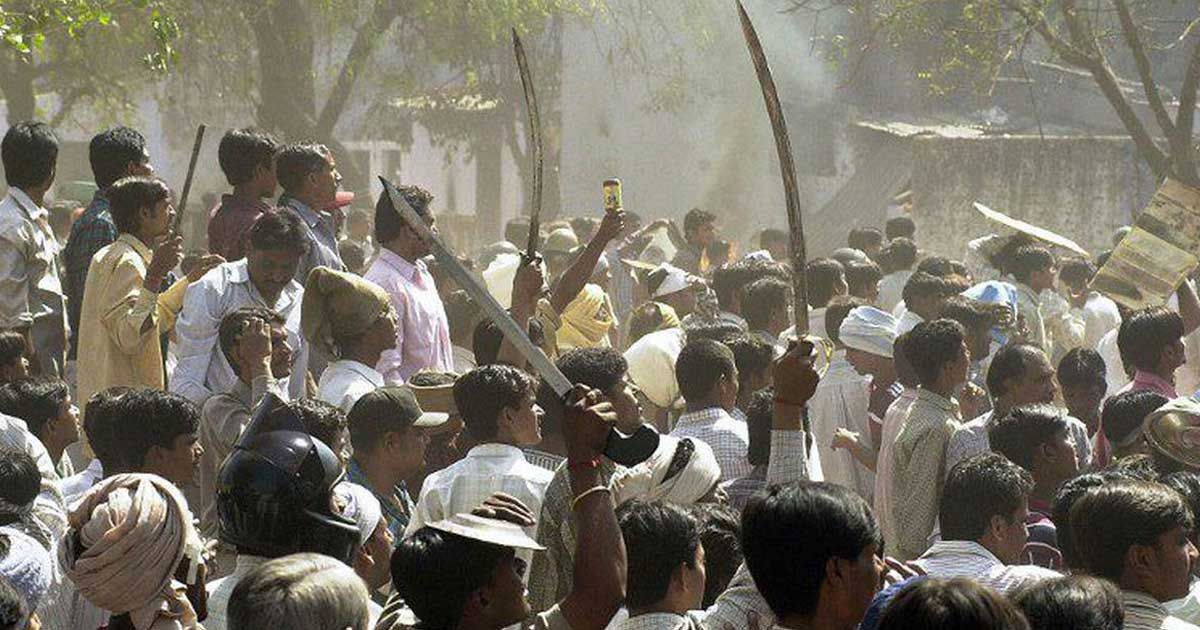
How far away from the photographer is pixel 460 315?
32.8 ft

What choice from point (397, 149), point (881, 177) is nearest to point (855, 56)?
point (881, 177)

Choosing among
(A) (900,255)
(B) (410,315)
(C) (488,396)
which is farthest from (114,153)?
(A) (900,255)

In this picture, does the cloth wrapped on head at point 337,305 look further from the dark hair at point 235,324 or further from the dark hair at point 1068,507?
the dark hair at point 1068,507

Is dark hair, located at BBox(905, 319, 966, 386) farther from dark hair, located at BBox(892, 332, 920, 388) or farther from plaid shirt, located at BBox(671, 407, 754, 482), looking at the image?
plaid shirt, located at BBox(671, 407, 754, 482)

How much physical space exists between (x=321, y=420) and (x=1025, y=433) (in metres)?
2.58

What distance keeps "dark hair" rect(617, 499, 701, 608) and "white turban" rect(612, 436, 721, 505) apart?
94cm

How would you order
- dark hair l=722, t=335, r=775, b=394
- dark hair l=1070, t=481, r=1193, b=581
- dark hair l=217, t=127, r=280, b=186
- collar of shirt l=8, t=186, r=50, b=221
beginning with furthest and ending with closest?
dark hair l=722, t=335, r=775, b=394, dark hair l=217, t=127, r=280, b=186, collar of shirt l=8, t=186, r=50, b=221, dark hair l=1070, t=481, r=1193, b=581

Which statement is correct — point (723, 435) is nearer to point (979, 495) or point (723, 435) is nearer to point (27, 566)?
point (979, 495)

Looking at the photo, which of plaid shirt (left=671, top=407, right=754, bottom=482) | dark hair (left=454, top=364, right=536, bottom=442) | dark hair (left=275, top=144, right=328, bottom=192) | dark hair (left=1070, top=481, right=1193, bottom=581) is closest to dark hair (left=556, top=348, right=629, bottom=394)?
plaid shirt (left=671, top=407, right=754, bottom=482)

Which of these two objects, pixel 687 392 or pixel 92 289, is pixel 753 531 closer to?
pixel 687 392

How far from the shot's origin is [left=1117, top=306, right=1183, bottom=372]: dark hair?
29.6 feet

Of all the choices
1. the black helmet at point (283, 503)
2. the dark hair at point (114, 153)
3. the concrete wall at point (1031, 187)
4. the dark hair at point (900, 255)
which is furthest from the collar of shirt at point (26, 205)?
the concrete wall at point (1031, 187)

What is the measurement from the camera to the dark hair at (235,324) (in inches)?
273

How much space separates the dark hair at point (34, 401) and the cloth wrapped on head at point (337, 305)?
3.06 ft
